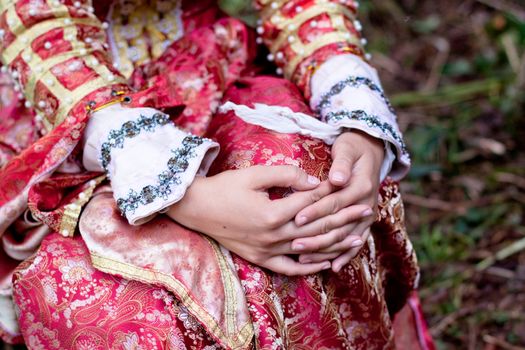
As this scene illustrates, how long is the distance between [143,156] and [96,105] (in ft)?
0.37

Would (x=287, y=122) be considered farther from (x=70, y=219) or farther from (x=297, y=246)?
(x=70, y=219)

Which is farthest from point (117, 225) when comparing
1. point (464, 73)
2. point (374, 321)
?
point (464, 73)

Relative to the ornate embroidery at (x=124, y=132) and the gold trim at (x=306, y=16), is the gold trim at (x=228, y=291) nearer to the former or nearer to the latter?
the ornate embroidery at (x=124, y=132)

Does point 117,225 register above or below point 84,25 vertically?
below

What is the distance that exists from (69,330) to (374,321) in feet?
1.35

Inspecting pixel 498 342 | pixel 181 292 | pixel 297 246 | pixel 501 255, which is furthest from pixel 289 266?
pixel 501 255

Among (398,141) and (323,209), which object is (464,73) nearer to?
(398,141)

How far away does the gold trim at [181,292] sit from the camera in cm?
84

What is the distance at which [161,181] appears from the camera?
885mm

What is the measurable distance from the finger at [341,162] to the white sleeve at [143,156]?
147mm

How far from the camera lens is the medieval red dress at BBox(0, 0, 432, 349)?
2.84ft

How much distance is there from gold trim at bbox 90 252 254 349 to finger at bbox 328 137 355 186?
199mm

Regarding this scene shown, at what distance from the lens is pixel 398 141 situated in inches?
40.0

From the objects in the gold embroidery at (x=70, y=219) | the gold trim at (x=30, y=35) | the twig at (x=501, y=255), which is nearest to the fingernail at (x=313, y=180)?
the gold embroidery at (x=70, y=219)
